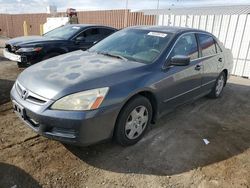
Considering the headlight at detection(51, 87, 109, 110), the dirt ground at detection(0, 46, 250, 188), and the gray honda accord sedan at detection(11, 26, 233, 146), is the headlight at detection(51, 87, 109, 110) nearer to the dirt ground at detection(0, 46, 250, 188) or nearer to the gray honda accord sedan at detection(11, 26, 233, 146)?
the gray honda accord sedan at detection(11, 26, 233, 146)

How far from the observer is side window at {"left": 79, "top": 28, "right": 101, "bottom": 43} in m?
7.07

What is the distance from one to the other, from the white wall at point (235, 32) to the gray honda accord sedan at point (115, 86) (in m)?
4.40

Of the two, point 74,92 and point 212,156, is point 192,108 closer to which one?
point 212,156

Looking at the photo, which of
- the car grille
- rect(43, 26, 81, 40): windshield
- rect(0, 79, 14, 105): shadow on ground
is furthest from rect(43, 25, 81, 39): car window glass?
the car grille

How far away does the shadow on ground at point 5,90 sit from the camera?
184 inches

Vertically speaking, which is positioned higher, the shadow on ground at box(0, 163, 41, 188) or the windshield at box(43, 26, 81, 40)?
the windshield at box(43, 26, 81, 40)

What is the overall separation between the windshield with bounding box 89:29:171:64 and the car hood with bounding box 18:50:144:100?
259mm

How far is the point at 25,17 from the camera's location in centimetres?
1916

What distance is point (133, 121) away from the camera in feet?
10.4

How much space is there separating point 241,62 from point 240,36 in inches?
36.4

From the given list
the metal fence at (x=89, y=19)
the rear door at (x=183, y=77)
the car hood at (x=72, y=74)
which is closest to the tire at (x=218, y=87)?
the rear door at (x=183, y=77)

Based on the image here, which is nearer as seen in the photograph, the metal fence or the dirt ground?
the dirt ground

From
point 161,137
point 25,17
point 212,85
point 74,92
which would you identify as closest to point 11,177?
point 74,92

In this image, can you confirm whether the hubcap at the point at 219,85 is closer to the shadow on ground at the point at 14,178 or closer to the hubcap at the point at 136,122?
the hubcap at the point at 136,122
